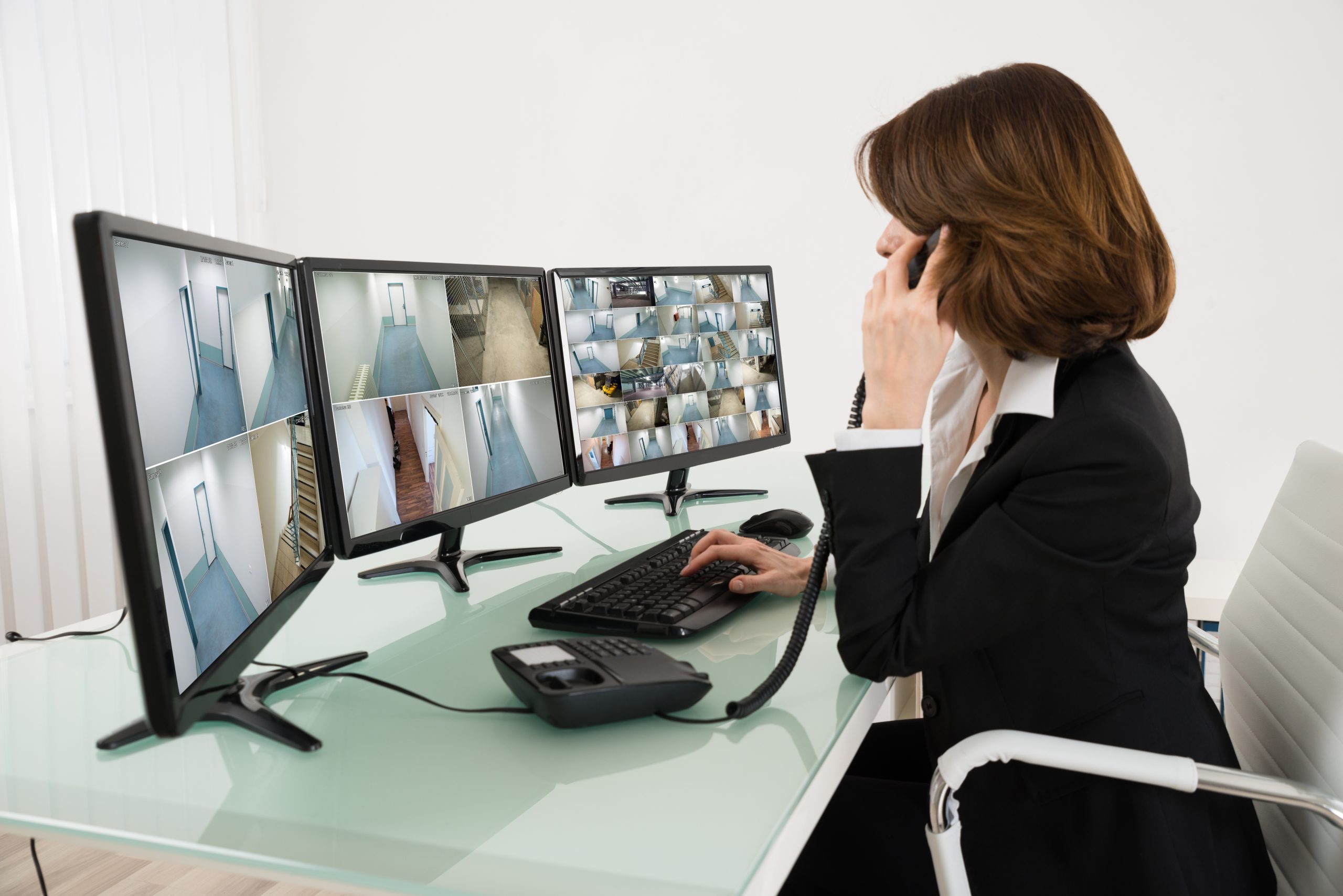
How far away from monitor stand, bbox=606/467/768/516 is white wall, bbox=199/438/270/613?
1.00 metres

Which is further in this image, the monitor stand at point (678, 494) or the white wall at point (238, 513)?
the monitor stand at point (678, 494)

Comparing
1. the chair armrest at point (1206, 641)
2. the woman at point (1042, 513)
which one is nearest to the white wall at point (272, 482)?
the woman at point (1042, 513)

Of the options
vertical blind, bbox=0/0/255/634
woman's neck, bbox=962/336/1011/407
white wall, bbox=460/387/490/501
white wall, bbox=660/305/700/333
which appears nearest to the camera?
woman's neck, bbox=962/336/1011/407

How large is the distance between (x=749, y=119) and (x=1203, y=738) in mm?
2394

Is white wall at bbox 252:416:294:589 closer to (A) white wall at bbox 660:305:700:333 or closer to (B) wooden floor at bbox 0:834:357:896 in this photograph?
(A) white wall at bbox 660:305:700:333

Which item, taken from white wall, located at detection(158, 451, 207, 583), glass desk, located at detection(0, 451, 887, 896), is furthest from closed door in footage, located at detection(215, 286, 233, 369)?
glass desk, located at detection(0, 451, 887, 896)

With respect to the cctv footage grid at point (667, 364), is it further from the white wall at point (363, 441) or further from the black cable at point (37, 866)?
the black cable at point (37, 866)

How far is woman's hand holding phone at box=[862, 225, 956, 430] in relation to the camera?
0.97 metres

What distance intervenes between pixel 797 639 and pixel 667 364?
2.73ft

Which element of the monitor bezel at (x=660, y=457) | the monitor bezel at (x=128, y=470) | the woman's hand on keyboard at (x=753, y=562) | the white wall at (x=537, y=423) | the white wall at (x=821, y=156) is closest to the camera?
the monitor bezel at (x=128, y=470)

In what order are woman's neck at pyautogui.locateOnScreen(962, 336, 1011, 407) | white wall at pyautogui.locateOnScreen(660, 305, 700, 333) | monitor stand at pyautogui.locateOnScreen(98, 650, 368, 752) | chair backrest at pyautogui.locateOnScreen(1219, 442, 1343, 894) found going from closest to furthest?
monitor stand at pyautogui.locateOnScreen(98, 650, 368, 752), chair backrest at pyautogui.locateOnScreen(1219, 442, 1343, 894), woman's neck at pyautogui.locateOnScreen(962, 336, 1011, 407), white wall at pyautogui.locateOnScreen(660, 305, 700, 333)

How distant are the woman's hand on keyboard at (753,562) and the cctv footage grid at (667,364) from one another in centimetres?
36

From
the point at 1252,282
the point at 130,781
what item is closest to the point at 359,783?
the point at 130,781

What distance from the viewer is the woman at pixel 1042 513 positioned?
863mm
